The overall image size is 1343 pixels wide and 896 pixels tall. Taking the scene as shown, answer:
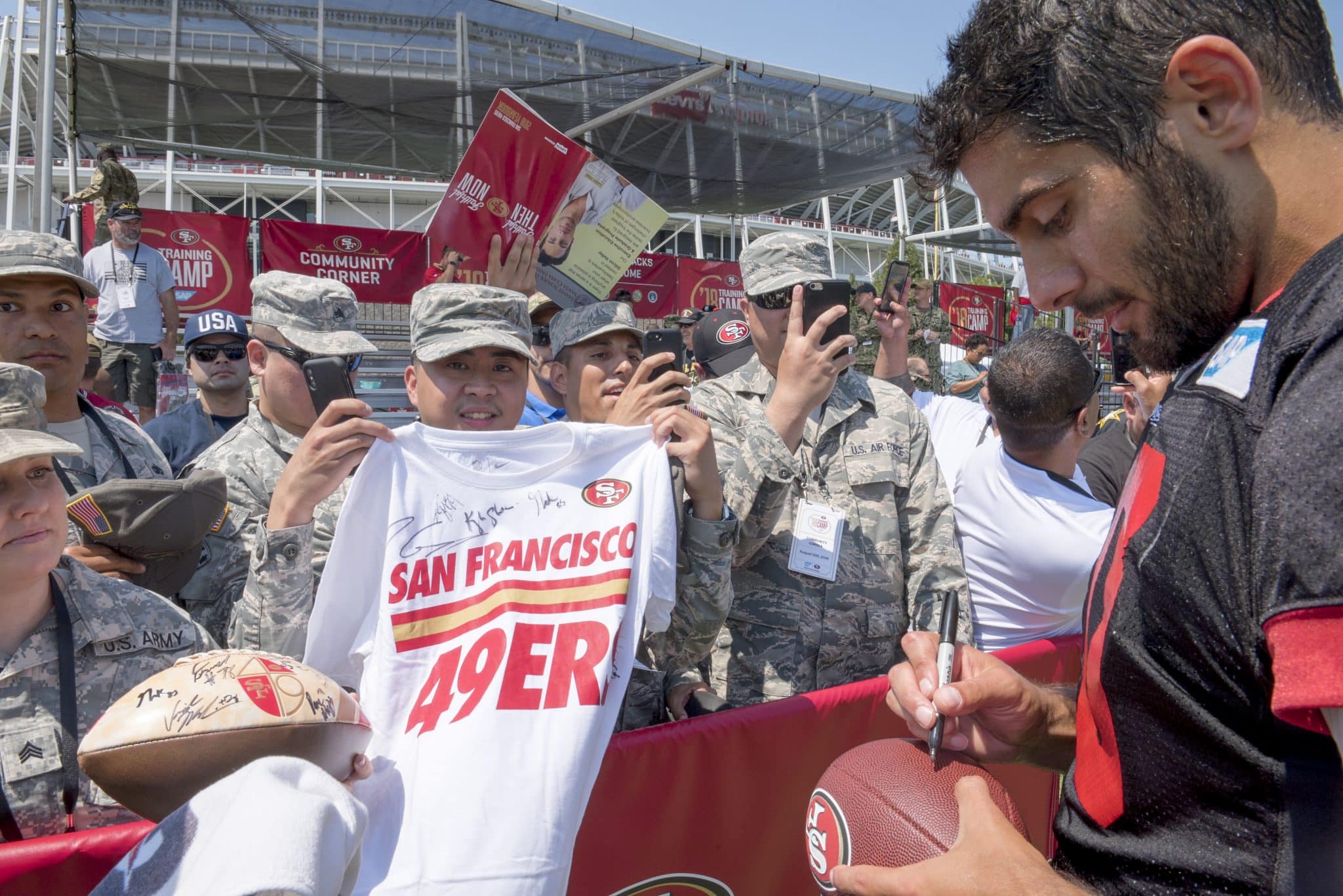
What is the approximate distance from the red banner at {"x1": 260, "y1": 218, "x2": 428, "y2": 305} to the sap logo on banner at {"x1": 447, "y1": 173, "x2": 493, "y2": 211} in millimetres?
6780

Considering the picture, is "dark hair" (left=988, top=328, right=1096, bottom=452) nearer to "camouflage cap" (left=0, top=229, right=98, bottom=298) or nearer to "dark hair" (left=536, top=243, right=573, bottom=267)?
"dark hair" (left=536, top=243, right=573, bottom=267)

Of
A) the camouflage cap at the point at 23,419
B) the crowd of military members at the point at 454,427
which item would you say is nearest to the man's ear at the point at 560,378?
the crowd of military members at the point at 454,427

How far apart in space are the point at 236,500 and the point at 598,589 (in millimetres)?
1596

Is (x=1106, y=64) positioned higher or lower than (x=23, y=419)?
higher

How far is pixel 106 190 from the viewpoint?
7.28 m

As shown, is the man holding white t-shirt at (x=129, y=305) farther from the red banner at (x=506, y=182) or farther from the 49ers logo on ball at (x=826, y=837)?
the 49ers logo on ball at (x=826, y=837)

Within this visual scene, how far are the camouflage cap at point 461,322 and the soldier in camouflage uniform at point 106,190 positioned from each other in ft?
20.0

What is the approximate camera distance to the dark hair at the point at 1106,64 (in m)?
1.03

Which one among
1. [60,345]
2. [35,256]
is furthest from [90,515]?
[35,256]

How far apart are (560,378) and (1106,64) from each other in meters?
2.87

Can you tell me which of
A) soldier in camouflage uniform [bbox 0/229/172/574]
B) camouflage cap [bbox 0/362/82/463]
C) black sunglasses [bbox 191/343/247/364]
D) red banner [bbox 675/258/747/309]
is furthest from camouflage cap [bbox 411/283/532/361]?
red banner [bbox 675/258/747/309]

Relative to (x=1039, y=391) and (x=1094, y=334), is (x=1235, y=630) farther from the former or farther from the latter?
(x=1094, y=334)

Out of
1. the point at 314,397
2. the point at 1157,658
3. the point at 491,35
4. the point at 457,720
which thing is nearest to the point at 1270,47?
the point at 1157,658

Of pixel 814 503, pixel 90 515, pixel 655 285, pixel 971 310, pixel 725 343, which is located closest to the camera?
pixel 90 515
